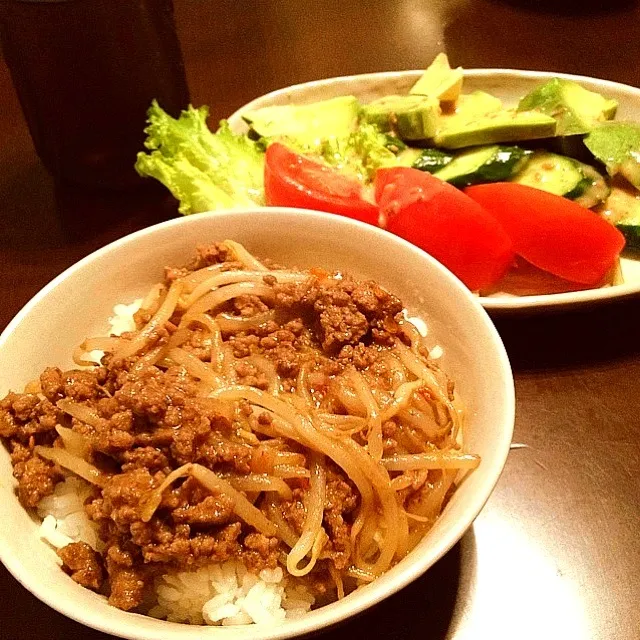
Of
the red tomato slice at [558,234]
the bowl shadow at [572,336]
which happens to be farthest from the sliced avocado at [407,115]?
the bowl shadow at [572,336]

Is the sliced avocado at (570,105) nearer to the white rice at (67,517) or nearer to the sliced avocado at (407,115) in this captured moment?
the sliced avocado at (407,115)

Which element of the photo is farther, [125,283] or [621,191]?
[621,191]

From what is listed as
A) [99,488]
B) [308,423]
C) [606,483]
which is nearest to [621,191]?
[606,483]

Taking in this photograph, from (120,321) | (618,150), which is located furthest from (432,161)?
(120,321)

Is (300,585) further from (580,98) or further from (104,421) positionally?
(580,98)

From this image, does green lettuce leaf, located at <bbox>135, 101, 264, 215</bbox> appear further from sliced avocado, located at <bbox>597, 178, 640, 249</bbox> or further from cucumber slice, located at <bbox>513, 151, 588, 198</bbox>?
sliced avocado, located at <bbox>597, 178, 640, 249</bbox>

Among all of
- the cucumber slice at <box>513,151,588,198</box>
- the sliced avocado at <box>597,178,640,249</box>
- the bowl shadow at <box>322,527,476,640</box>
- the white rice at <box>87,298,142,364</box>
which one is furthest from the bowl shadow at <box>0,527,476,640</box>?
the cucumber slice at <box>513,151,588,198</box>

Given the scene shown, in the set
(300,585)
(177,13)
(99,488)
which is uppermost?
(177,13)

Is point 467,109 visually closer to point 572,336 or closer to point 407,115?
point 407,115
